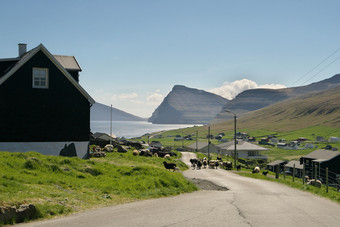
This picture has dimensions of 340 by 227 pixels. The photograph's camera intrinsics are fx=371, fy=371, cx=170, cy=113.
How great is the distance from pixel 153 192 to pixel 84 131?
64.1 ft

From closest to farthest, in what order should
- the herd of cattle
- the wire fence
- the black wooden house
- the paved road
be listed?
the paved road < the black wooden house < the wire fence < the herd of cattle

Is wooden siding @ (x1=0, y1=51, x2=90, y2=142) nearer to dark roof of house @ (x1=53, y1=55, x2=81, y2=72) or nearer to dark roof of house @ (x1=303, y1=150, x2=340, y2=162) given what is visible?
dark roof of house @ (x1=53, y1=55, x2=81, y2=72)

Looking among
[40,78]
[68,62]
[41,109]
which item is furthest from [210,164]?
[40,78]

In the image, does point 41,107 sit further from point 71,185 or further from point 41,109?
point 71,185

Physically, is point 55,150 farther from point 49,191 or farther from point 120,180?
point 49,191

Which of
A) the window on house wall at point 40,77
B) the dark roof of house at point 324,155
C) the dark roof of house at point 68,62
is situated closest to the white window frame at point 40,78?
the window on house wall at point 40,77

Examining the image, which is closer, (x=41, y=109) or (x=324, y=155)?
(x=41, y=109)

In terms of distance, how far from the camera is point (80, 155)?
1486 inches

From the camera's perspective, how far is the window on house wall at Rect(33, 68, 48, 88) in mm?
35875

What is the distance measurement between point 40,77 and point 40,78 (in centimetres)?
10

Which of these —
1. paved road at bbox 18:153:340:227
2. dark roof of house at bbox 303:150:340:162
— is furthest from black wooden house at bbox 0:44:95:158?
dark roof of house at bbox 303:150:340:162

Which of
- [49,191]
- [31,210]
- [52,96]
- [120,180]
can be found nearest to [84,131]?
[52,96]

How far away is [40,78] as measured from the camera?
36250 mm

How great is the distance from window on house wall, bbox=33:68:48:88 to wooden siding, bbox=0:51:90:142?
414 mm
